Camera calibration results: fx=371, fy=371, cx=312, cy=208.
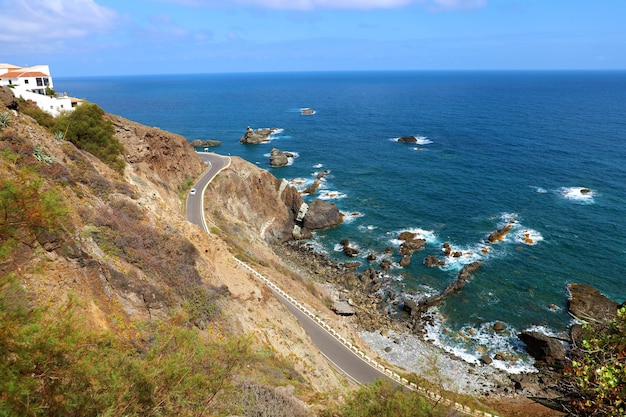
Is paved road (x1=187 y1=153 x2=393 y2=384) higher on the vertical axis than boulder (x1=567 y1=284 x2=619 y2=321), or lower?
higher

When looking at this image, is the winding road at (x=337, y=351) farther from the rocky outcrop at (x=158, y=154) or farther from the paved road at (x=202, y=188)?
the rocky outcrop at (x=158, y=154)

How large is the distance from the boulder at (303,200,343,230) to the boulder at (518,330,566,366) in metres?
35.6

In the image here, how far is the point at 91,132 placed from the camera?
4050cm

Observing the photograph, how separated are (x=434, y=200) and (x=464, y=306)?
3226 cm

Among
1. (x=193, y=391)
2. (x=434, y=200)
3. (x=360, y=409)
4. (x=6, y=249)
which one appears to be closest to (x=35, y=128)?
(x=6, y=249)

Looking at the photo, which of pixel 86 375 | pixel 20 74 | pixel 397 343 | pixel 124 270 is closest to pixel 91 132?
pixel 124 270

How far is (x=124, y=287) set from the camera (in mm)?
23172

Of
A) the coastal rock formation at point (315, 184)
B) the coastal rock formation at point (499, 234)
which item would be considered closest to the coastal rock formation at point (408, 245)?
the coastal rock formation at point (499, 234)

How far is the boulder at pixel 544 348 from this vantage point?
129ft

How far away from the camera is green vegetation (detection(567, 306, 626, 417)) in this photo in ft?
30.3

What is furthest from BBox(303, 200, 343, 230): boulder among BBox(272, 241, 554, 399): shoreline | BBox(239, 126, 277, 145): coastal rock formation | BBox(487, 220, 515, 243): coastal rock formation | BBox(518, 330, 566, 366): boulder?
BBox(239, 126, 277, 145): coastal rock formation

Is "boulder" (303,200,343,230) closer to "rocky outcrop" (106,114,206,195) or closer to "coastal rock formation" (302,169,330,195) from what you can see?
"coastal rock formation" (302,169,330,195)

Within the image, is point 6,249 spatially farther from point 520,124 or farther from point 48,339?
point 520,124

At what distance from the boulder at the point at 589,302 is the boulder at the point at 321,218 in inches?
1451
